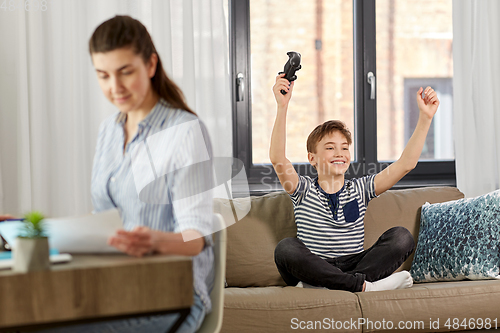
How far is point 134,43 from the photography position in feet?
1.47

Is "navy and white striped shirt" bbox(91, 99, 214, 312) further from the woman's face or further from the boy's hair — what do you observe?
the boy's hair

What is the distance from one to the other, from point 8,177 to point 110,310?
317mm

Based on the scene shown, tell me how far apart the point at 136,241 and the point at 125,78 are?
0.16 m

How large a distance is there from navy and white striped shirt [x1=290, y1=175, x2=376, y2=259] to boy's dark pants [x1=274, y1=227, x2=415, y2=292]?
36mm

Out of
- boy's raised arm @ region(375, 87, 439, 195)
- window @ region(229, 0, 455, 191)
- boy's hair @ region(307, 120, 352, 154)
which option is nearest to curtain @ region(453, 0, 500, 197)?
window @ region(229, 0, 455, 191)

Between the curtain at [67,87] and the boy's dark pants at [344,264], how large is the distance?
26.2 inches

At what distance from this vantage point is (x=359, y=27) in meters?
2.03

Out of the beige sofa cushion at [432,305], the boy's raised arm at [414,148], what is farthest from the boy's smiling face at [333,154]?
the beige sofa cushion at [432,305]

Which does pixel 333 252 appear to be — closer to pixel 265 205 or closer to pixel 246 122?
pixel 265 205

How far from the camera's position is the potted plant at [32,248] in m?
0.40

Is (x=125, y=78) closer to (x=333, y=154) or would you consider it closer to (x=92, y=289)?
(x=92, y=289)

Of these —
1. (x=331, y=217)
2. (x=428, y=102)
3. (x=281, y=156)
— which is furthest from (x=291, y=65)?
(x=331, y=217)

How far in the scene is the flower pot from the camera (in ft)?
1.32

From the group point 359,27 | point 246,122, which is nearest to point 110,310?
point 246,122
